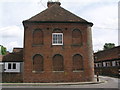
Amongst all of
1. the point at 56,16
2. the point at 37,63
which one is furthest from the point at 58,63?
the point at 56,16

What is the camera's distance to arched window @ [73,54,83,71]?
2588 cm

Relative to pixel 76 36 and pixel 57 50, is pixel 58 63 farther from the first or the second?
pixel 76 36

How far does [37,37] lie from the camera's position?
26109mm

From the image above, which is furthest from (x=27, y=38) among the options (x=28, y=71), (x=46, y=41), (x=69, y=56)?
(x=69, y=56)

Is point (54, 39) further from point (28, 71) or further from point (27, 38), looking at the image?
point (28, 71)

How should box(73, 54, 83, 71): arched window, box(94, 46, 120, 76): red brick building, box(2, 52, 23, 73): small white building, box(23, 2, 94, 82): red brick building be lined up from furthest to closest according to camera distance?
1. box(94, 46, 120, 76): red brick building
2. box(73, 54, 83, 71): arched window
3. box(2, 52, 23, 73): small white building
4. box(23, 2, 94, 82): red brick building

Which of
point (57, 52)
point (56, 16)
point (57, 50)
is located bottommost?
point (57, 52)

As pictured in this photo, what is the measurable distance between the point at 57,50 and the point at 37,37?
3.37 metres

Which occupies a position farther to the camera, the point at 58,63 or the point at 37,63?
the point at 58,63

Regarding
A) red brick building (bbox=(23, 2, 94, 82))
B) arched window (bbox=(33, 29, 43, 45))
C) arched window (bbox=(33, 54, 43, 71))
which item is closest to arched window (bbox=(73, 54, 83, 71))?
red brick building (bbox=(23, 2, 94, 82))

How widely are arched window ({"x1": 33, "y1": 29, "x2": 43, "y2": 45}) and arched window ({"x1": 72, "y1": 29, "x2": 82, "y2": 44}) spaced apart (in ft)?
15.0

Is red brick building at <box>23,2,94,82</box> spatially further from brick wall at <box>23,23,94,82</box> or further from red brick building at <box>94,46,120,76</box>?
red brick building at <box>94,46,120,76</box>

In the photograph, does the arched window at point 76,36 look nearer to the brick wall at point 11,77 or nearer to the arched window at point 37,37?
the arched window at point 37,37

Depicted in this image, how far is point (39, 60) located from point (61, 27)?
18.3ft
